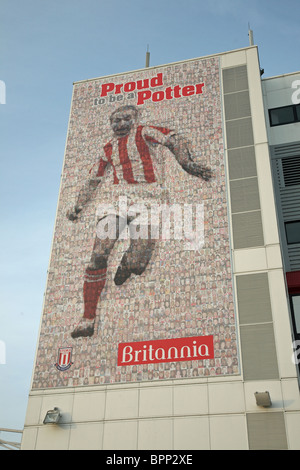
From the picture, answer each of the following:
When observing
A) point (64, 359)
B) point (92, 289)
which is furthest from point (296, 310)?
point (64, 359)

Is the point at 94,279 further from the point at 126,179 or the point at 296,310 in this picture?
the point at 296,310

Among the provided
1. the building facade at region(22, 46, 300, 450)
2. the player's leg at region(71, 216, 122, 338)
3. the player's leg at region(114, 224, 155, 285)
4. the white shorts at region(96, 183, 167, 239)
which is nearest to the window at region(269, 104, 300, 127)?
the building facade at region(22, 46, 300, 450)

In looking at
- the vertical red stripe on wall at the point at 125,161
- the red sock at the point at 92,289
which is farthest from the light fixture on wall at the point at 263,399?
the vertical red stripe on wall at the point at 125,161

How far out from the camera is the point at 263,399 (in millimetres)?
18141

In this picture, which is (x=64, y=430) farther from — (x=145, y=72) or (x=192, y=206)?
(x=145, y=72)

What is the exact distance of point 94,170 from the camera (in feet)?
85.7

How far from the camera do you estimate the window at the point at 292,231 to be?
23781mm

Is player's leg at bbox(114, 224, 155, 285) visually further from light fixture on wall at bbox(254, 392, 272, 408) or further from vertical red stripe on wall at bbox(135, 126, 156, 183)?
light fixture on wall at bbox(254, 392, 272, 408)

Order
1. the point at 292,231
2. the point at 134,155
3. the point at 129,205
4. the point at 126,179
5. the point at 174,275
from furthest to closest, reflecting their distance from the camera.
A: the point at 134,155, the point at 126,179, the point at 129,205, the point at 292,231, the point at 174,275

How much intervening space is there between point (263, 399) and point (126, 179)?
40.9 ft

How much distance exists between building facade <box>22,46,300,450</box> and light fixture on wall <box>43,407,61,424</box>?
0.29 m

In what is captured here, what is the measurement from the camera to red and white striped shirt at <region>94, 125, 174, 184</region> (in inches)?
987
